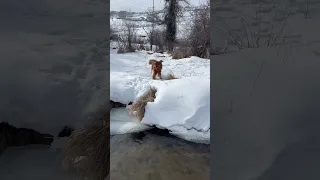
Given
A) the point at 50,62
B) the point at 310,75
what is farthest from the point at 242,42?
the point at 50,62

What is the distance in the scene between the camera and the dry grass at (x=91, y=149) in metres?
1.49

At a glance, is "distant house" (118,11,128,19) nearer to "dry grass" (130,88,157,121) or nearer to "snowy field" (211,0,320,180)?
"dry grass" (130,88,157,121)

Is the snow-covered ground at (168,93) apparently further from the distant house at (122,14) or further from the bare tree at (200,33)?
the distant house at (122,14)

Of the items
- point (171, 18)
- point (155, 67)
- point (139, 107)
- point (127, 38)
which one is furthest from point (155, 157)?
point (171, 18)

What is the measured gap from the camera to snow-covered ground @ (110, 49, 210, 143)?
1.98 metres

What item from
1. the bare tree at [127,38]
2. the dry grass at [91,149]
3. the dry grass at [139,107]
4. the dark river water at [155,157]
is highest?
the bare tree at [127,38]

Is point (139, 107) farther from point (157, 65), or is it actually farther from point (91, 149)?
point (91, 149)

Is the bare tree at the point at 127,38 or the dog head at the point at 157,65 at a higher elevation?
the bare tree at the point at 127,38

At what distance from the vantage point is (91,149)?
1.55 m

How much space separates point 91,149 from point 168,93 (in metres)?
0.67

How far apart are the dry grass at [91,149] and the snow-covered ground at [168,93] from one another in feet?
1.43

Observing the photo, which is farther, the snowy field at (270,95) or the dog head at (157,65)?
the dog head at (157,65)

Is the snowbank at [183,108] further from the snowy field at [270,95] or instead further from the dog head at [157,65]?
the snowy field at [270,95]

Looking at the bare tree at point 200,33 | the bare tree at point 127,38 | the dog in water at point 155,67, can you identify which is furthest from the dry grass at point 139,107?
the bare tree at point 200,33
